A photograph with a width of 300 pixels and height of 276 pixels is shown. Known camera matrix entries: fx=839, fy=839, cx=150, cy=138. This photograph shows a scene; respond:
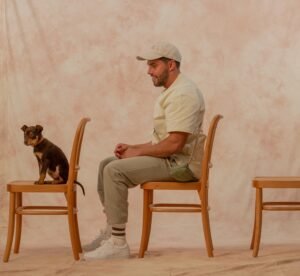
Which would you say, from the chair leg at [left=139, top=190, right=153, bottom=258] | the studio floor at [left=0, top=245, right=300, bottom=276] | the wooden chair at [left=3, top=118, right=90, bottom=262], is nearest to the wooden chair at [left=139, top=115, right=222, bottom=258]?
the chair leg at [left=139, top=190, right=153, bottom=258]

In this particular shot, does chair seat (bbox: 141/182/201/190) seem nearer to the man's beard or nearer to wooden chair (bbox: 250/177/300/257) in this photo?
wooden chair (bbox: 250/177/300/257)

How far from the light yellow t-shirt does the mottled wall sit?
1135mm

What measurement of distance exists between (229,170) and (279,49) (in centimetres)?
89

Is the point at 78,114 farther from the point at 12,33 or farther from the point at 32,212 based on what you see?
the point at 32,212

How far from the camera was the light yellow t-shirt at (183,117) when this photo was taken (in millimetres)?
4469

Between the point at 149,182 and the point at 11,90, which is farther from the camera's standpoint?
the point at 11,90

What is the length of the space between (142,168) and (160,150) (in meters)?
0.14

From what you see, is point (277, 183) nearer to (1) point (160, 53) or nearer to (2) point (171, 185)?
(2) point (171, 185)

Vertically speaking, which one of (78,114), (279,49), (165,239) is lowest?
(165,239)

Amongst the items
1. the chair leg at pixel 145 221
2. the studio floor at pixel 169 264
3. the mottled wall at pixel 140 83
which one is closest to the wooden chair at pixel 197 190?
the chair leg at pixel 145 221

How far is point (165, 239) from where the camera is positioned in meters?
5.60

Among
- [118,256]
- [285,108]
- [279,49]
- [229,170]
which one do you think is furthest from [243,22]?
[118,256]

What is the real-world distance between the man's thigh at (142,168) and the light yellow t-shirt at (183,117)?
0.09 m

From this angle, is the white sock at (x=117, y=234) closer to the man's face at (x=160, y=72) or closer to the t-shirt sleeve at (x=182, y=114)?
the t-shirt sleeve at (x=182, y=114)
